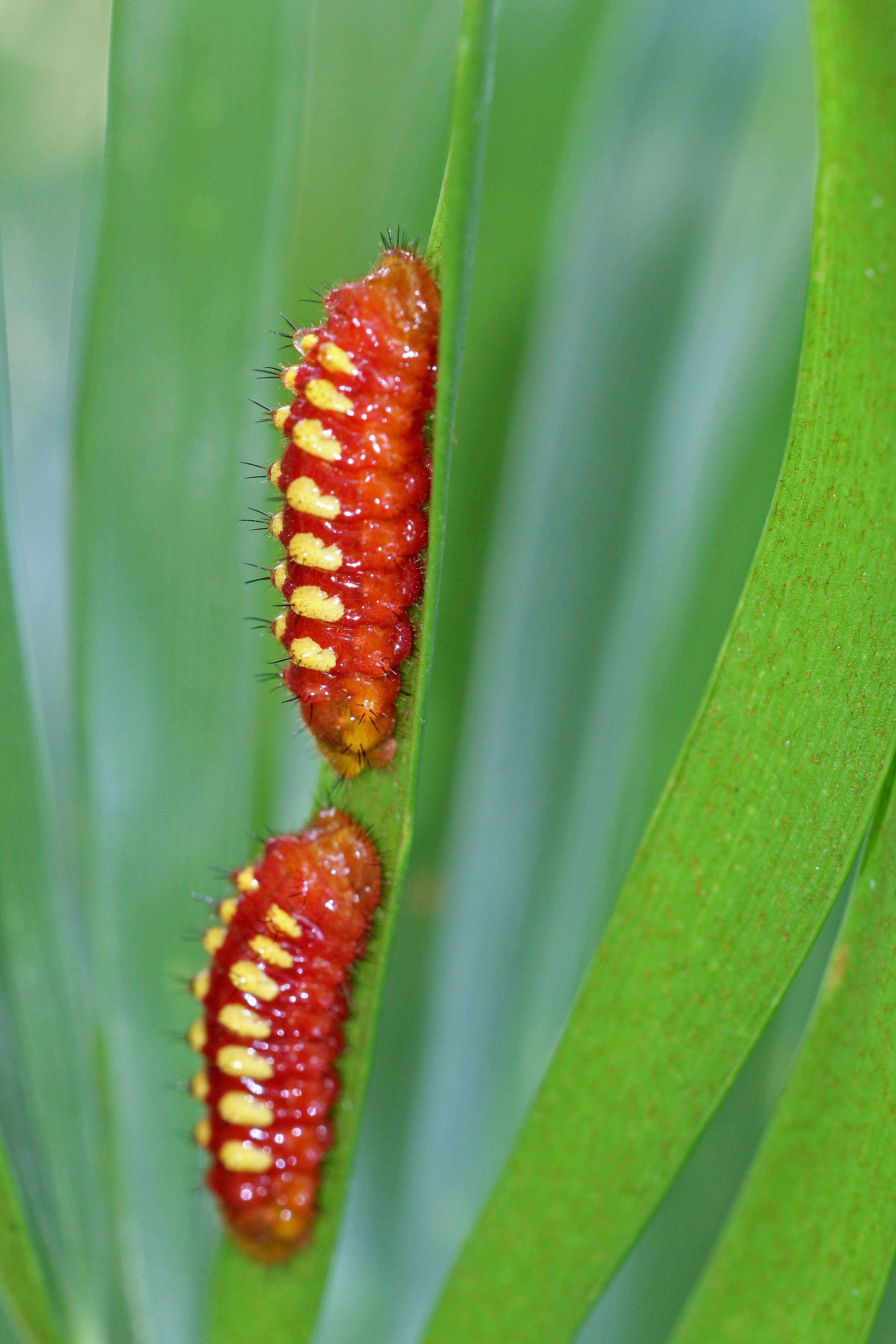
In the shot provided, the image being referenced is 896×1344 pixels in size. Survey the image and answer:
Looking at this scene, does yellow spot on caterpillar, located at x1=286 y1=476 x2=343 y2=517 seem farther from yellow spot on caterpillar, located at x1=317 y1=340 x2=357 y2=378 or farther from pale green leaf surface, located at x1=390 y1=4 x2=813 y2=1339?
pale green leaf surface, located at x1=390 y1=4 x2=813 y2=1339

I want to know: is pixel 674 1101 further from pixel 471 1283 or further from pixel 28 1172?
pixel 28 1172

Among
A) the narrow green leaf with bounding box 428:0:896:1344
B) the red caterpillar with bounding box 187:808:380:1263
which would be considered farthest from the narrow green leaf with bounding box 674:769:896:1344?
the red caterpillar with bounding box 187:808:380:1263

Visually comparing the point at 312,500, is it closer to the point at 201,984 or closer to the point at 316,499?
the point at 316,499

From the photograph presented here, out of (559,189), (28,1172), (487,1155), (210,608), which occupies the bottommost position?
(487,1155)

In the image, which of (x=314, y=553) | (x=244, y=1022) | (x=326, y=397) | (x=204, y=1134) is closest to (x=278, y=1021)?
(x=244, y=1022)

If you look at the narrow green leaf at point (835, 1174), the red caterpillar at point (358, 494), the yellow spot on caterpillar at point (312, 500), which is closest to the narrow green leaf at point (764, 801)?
the narrow green leaf at point (835, 1174)

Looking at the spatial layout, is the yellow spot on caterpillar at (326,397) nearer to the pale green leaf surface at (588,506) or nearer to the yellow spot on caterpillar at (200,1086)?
the pale green leaf surface at (588,506)

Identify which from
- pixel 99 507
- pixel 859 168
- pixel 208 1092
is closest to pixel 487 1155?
pixel 208 1092
